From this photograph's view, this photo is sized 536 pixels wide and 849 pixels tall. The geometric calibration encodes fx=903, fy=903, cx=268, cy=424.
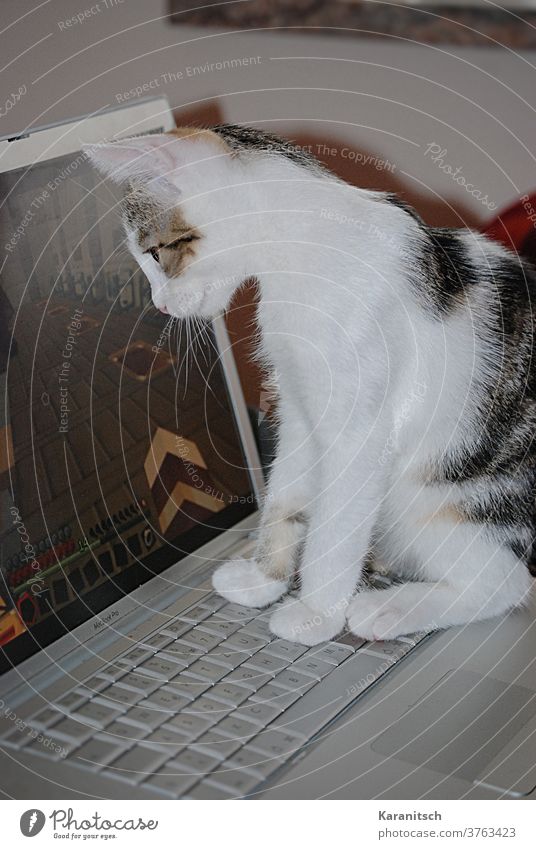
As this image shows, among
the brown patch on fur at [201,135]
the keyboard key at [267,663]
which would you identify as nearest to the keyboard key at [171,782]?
the keyboard key at [267,663]

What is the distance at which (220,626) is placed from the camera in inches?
26.3

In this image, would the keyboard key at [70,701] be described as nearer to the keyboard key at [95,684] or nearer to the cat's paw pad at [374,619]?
the keyboard key at [95,684]

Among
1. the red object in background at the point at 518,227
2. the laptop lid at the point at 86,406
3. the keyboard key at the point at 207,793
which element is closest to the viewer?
the keyboard key at the point at 207,793

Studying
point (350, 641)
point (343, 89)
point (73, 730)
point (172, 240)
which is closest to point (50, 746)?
point (73, 730)

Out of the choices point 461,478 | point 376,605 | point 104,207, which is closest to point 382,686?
point 376,605

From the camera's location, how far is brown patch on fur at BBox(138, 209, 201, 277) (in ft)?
2.06

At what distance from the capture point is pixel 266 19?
2.27 feet

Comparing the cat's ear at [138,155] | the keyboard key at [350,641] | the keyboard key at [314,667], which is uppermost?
the cat's ear at [138,155]

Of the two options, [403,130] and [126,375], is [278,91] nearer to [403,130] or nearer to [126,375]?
[403,130]

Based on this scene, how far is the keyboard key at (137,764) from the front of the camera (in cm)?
53

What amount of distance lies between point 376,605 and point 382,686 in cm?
8

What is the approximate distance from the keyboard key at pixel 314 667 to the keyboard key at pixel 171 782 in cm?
12

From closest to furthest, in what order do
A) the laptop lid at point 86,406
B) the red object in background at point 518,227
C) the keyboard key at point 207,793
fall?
1. the keyboard key at point 207,793
2. the laptop lid at point 86,406
3. the red object in background at point 518,227

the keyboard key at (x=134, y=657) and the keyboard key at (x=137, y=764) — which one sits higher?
the keyboard key at (x=134, y=657)
